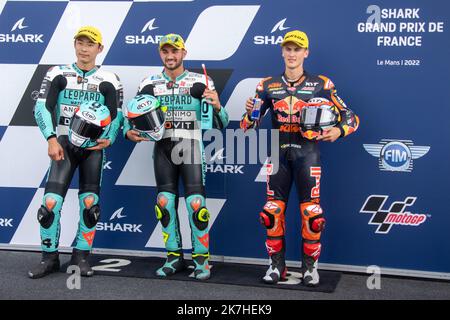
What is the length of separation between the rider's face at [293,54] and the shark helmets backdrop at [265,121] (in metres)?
0.47

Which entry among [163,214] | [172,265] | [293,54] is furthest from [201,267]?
[293,54]

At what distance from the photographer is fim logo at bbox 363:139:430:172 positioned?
4.95m

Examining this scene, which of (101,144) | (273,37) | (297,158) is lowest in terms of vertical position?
(297,158)

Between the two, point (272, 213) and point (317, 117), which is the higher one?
point (317, 117)

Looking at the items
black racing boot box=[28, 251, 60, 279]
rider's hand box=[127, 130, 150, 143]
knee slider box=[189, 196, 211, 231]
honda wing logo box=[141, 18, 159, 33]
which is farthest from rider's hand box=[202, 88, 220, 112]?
black racing boot box=[28, 251, 60, 279]

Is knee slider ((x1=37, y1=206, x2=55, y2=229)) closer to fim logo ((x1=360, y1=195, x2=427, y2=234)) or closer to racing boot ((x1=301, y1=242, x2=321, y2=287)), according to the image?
racing boot ((x1=301, y1=242, x2=321, y2=287))

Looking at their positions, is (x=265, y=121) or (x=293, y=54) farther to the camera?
(x=265, y=121)

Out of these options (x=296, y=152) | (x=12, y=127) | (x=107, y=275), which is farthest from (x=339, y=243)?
(x=12, y=127)

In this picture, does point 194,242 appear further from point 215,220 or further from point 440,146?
point 440,146

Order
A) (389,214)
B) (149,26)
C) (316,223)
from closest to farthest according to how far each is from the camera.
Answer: (316,223), (389,214), (149,26)

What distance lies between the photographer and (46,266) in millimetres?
4926

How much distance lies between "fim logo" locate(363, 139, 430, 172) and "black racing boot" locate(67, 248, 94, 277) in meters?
2.23

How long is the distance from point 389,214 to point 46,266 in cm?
253

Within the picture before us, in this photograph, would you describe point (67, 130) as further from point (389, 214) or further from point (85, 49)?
point (389, 214)
